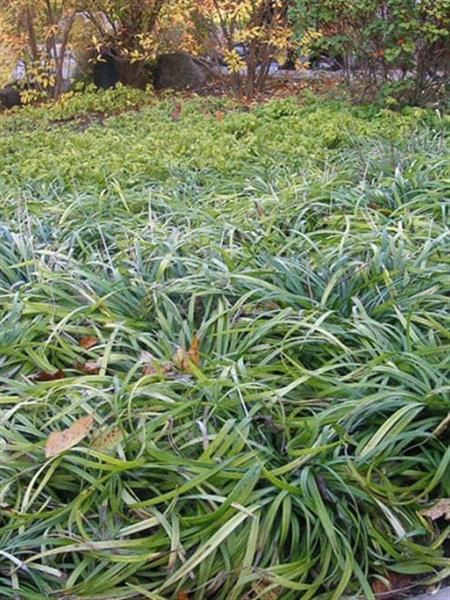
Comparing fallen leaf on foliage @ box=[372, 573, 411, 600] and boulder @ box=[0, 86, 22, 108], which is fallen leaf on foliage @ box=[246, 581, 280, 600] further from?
boulder @ box=[0, 86, 22, 108]

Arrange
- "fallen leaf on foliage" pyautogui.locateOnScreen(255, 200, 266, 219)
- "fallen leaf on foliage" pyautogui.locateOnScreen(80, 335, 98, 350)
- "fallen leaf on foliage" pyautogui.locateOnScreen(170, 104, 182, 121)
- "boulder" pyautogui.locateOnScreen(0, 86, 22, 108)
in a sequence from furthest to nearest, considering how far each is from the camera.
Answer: "boulder" pyautogui.locateOnScreen(0, 86, 22, 108) < "fallen leaf on foliage" pyautogui.locateOnScreen(170, 104, 182, 121) < "fallen leaf on foliage" pyautogui.locateOnScreen(255, 200, 266, 219) < "fallen leaf on foliage" pyautogui.locateOnScreen(80, 335, 98, 350)

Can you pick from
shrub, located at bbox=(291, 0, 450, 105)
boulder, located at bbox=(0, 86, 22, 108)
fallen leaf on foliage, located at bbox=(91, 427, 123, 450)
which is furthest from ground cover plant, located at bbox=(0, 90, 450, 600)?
boulder, located at bbox=(0, 86, 22, 108)

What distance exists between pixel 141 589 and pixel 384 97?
5.35 meters

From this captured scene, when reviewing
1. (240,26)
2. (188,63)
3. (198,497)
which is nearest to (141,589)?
(198,497)

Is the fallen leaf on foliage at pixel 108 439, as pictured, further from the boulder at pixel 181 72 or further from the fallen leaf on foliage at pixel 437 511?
the boulder at pixel 181 72

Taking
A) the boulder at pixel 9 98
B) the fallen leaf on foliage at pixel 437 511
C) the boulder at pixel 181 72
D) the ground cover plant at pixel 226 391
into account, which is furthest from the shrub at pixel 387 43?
the fallen leaf on foliage at pixel 437 511

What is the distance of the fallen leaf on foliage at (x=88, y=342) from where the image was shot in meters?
2.54

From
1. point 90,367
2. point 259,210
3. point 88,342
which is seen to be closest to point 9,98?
point 259,210

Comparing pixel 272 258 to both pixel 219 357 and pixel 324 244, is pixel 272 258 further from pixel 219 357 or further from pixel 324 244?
pixel 219 357

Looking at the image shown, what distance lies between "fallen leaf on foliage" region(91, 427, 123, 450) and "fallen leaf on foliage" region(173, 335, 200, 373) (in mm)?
356

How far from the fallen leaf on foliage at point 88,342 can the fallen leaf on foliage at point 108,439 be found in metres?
0.54

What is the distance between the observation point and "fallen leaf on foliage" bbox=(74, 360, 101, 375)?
2.42 metres

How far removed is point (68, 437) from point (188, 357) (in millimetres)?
515

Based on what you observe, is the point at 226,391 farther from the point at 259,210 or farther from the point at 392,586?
the point at 259,210
